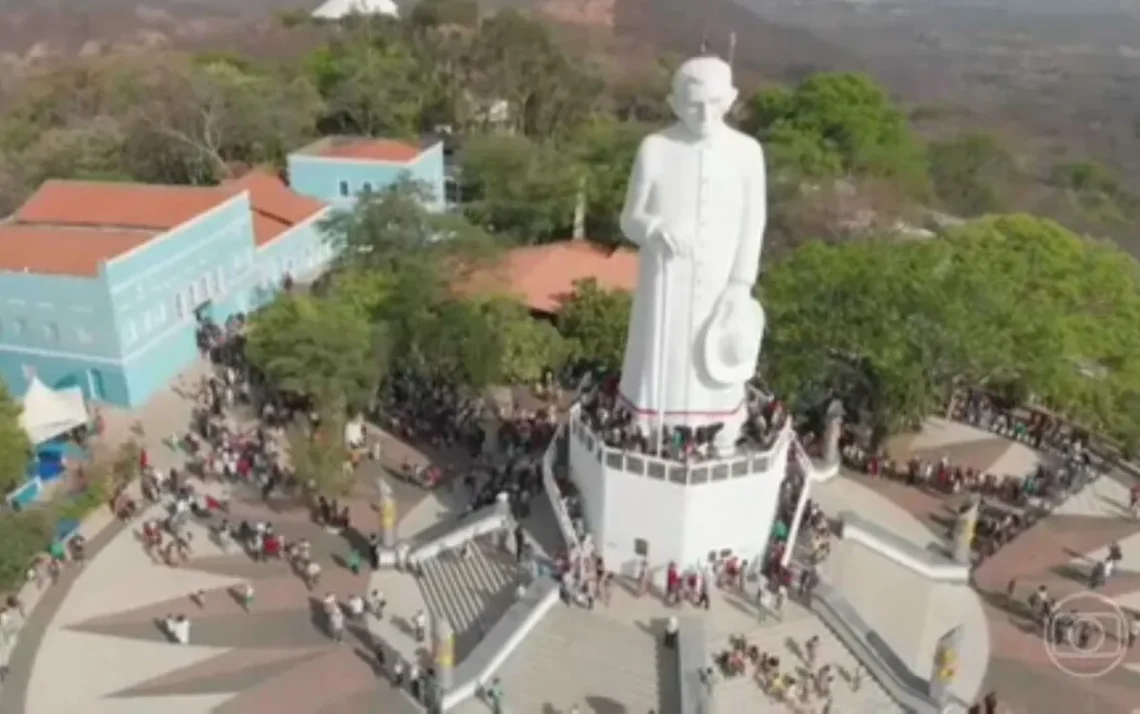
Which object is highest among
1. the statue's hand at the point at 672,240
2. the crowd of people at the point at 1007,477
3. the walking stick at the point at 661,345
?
the statue's hand at the point at 672,240

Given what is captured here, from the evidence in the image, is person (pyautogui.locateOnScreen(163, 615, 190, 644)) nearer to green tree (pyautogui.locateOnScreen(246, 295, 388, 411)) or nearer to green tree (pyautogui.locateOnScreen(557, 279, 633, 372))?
green tree (pyautogui.locateOnScreen(246, 295, 388, 411))

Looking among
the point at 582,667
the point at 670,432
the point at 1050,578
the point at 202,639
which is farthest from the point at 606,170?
the point at 202,639

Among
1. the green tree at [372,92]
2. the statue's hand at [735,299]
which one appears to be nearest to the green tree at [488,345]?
the statue's hand at [735,299]

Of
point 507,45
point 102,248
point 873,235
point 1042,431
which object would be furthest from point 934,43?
point 102,248

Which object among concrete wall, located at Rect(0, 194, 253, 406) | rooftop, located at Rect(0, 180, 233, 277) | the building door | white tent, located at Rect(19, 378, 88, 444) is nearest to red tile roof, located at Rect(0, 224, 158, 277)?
rooftop, located at Rect(0, 180, 233, 277)

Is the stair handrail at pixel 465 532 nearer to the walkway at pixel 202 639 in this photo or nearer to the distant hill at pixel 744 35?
the walkway at pixel 202 639

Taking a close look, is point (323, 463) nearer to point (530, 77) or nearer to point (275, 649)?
point (275, 649)
